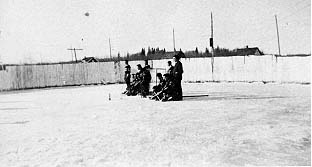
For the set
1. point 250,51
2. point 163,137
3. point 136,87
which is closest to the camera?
point 163,137

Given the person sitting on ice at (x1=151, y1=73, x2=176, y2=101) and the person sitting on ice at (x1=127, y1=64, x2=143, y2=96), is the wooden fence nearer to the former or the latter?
the person sitting on ice at (x1=127, y1=64, x2=143, y2=96)

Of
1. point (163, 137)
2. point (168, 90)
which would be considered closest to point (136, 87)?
point (168, 90)

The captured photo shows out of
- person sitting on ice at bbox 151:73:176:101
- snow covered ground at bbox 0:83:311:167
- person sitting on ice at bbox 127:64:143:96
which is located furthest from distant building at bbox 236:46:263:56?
snow covered ground at bbox 0:83:311:167

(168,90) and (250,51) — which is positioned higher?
(250,51)

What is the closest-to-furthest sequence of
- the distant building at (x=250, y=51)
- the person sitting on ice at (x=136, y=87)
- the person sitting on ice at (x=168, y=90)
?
the person sitting on ice at (x=168, y=90)
the person sitting on ice at (x=136, y=87)
the distant building at (x=250, y=51)

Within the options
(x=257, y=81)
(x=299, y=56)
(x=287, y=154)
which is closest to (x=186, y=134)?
(x=287, y=154)

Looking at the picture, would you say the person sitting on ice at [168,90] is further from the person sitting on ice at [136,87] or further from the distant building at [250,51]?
the distant building at [250,51]

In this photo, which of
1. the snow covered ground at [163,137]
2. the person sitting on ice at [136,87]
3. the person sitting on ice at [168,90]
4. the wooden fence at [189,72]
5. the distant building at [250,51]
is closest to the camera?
the snow covered ground at [163,137]

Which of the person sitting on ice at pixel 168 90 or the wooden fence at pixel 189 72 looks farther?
the wooden fence at pixel 189 72

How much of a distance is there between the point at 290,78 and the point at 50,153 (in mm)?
17351

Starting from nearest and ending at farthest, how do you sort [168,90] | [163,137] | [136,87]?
[163,137], [168,90], [136,87]

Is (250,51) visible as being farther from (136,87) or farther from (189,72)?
(136,87)

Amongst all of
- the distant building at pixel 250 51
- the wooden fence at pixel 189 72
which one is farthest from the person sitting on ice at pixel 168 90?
the distant building at pixel 250 51

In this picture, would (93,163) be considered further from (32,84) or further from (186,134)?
(32,84)
